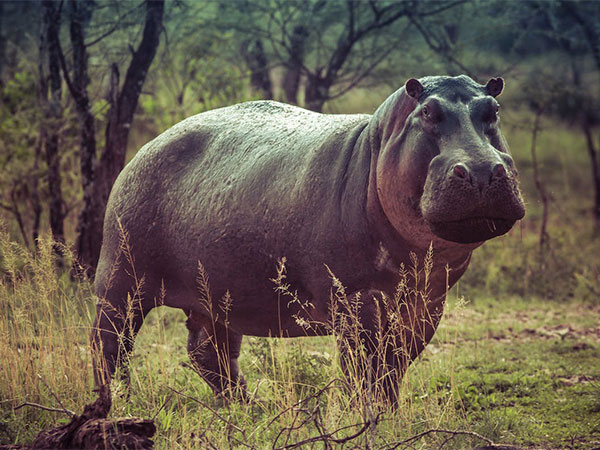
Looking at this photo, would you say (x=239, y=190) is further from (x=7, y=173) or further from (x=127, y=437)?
(x=7, y=173)

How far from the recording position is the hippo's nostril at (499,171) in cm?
287

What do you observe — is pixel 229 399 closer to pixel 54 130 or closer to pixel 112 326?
pixel 112 326

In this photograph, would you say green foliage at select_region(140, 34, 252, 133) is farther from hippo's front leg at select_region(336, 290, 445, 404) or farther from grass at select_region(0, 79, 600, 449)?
hippo's front leg at select_region(336, 290, 445, 404)

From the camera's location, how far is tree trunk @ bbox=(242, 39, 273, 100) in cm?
1088

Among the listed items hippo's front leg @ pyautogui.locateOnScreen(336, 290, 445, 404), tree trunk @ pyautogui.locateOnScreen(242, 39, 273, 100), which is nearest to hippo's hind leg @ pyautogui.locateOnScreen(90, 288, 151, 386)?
hippo's front leg @ pyautogui.locateOnScreen(336, 290, 445, 404)

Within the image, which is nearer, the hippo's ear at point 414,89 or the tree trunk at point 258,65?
the hippo's ear at point 414,89

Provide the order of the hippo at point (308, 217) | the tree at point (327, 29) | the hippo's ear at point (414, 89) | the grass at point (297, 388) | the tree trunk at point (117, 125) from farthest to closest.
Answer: the tree at point (327, 29) < the tree trunk at point (117, 125) < the grass at point (297, 388) < the hippo's ear at point (414, 89) < the hippo at point (308, 217)

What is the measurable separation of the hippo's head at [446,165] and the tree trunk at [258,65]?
298 inches

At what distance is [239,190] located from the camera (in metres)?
3.98

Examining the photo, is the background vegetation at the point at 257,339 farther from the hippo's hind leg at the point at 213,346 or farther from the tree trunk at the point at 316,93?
the hippo's hind leg at the point at 213,346

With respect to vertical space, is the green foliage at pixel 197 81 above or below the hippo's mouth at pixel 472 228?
above

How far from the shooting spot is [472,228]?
301 cm

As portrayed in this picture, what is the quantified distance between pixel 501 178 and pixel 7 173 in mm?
6855

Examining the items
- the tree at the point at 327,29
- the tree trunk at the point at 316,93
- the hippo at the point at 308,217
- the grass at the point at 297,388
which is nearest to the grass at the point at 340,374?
the grass at the point at 297,388
